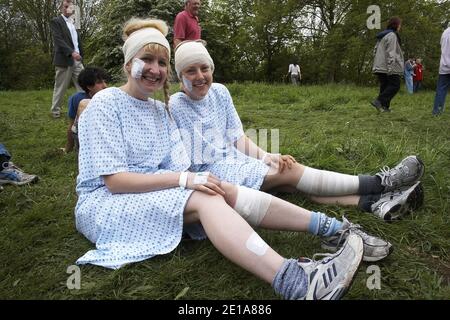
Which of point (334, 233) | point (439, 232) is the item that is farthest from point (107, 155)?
point (439, 232)

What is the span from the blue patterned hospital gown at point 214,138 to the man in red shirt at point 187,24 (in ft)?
9.21

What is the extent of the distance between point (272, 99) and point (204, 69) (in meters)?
6.01

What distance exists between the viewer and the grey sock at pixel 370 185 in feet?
7.71

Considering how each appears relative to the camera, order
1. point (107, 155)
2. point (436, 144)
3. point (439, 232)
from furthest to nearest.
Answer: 1. point (436, 144)
2. point (439, 232)
3. point (107, 155)

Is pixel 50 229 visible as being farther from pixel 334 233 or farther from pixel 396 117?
pixel 396 117

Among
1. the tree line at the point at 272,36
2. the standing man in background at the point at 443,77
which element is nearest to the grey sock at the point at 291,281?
the standing man in background at the point at 443,77

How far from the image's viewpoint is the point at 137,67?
2066mm

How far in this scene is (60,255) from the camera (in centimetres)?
215

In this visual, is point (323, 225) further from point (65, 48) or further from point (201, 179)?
point (65, 48)

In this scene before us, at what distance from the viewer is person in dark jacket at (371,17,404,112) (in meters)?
6.11

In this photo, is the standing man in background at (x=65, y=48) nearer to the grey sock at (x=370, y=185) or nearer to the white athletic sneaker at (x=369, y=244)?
the grey sock at (x=370, y=185)

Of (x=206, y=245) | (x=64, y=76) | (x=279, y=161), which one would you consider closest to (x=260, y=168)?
(x=279, y=161)

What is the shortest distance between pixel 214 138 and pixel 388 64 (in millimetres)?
4511

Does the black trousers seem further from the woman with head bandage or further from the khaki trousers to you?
the khaki trousers
